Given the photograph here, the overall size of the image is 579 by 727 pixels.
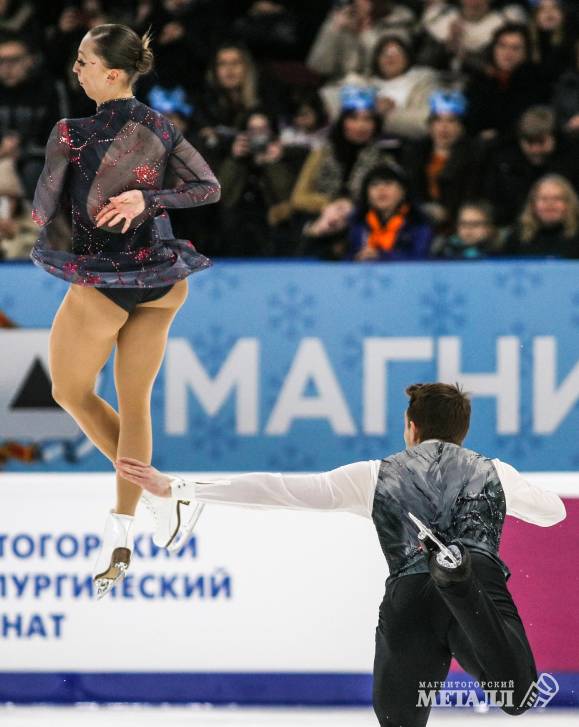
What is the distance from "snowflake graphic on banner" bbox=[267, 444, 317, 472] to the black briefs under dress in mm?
2430

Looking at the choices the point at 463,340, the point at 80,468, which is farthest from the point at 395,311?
the point at 80,468

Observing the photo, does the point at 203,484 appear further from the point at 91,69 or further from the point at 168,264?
the point at 91,69

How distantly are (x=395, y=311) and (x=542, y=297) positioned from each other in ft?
2.06

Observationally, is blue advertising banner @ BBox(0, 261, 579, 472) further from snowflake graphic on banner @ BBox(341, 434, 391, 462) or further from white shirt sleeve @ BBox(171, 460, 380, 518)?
white shirt sleeve @ BBox(171, 460, 380, 518)

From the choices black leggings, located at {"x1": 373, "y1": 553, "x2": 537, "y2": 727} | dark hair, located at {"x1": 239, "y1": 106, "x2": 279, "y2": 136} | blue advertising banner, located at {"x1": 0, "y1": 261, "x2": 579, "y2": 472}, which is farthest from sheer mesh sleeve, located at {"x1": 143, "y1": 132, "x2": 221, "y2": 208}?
dark hair, located at {"x1": 239, "y1": 106, "x2": 279, "y2": 136}

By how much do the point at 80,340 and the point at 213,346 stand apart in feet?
8.14

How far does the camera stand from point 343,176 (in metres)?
6.68

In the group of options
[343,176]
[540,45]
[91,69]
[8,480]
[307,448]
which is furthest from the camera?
[540,45]

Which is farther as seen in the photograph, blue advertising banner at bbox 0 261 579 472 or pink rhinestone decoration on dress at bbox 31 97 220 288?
A: blue advertising banner at bbox 0 261 579 472

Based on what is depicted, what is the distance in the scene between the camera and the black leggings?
3.42 meters

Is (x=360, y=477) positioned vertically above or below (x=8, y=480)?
above

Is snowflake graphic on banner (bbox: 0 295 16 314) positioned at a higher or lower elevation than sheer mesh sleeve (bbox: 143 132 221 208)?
lower

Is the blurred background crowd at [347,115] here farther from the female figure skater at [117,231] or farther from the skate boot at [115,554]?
the skate boot at [115,554]

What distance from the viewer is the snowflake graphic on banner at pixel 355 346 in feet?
20.0
